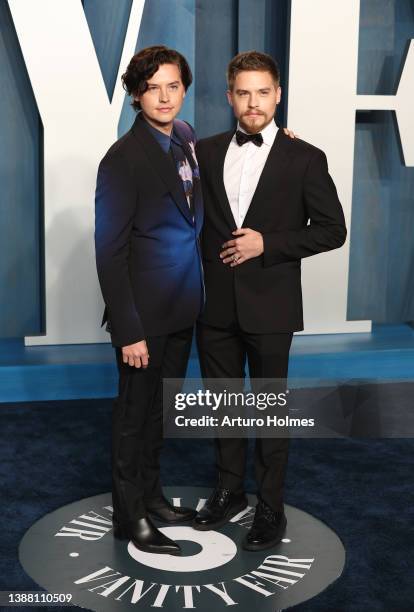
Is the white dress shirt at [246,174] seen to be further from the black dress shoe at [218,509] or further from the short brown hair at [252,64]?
the black dress shoe at [218,509]

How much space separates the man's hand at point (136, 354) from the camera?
8.45ft

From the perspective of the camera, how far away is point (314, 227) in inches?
107

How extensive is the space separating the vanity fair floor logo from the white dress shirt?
1.02 metres

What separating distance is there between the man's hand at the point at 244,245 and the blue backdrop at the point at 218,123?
1806 mm

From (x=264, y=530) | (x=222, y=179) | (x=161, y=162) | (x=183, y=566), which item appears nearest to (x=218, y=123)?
(x=222, y=179)

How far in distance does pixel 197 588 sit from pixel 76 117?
8.03 feet

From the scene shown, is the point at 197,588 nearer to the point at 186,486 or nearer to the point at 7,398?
the point at 186,486

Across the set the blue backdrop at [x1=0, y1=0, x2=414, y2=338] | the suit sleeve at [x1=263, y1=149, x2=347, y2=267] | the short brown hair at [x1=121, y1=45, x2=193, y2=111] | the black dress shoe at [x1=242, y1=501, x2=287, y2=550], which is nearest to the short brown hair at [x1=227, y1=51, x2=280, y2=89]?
the short brown hair at [x1=121, y1=45, x2=193, y2=111]

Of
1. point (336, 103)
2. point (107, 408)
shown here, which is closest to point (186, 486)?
point (107, 408)

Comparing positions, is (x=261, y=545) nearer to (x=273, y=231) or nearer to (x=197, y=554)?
(x=197, y=554)

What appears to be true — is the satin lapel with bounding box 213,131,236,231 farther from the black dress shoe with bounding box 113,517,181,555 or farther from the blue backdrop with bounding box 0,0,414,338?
the blue backdrop with bounding box 0,0,414,338

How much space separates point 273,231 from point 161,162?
424 millimetres

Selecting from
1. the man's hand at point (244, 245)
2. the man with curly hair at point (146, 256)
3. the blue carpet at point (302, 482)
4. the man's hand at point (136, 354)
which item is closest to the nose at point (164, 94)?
the man with curly hair at point (146, 256)

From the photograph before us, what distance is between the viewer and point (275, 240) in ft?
8.83
